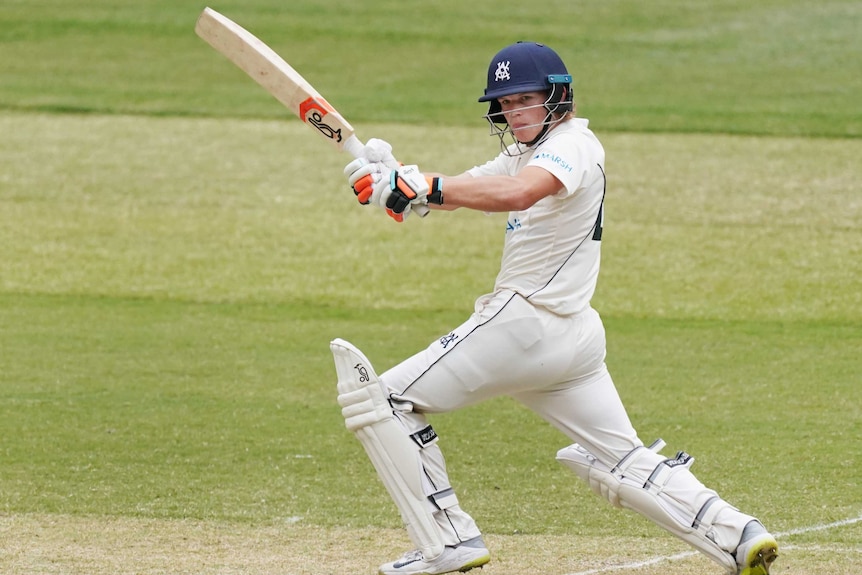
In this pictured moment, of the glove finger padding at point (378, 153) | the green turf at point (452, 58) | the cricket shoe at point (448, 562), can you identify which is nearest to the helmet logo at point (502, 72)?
the glove finger padding at point (378, 153)

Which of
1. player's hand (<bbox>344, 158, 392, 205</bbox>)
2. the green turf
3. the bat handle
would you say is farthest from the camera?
the green turf

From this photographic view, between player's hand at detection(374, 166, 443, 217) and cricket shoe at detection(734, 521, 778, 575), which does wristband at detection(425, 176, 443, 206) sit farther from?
cricket shoe at detection(734, 521, 778, 575)

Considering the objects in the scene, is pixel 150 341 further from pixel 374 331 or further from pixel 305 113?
pixel 305 113

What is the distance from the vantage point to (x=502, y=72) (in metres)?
5.25

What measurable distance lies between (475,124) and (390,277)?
252 inches

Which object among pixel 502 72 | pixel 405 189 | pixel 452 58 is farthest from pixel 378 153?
pixel 452 58

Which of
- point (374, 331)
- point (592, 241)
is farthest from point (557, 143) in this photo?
point (374, 331)

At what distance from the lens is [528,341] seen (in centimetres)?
516

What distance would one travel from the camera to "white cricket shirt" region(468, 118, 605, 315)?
5188 millimetres

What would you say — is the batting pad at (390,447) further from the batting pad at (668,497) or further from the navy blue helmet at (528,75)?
the navy blue helmet at (528,75)

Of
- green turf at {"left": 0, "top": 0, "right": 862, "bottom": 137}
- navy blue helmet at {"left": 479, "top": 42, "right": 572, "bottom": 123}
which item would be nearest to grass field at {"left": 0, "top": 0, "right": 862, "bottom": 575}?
green turf at {"left": 0, "top": 0, "right": 862, "bottom": 137}

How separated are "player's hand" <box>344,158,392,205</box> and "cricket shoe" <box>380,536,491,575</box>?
144 cm

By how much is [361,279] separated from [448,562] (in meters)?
6.85

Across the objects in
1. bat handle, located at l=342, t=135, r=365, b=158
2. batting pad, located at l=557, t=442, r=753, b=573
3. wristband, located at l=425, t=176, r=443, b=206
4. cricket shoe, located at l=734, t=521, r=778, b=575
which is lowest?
cricket shoe, located at l=734, t=521, r=778, b=575
